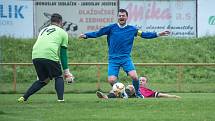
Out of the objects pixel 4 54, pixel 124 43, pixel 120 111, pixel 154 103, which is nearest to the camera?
pixel 120 111

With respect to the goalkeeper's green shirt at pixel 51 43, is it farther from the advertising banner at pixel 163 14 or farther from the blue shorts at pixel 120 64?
the advertising banner at pixel 163 14

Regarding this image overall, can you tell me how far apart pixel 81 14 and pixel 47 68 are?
20578 mm

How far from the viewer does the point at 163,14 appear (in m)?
35.3

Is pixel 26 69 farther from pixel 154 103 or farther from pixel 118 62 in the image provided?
pixel 154 103

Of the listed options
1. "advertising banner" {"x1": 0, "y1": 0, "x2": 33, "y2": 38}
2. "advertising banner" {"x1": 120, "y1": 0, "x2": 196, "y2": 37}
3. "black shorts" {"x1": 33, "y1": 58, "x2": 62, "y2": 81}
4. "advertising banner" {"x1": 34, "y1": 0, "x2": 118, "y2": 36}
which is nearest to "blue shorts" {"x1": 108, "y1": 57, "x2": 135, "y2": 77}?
"black shorts" {"x1": 33, "y1": 58, "x2": 62, "y2": 81}

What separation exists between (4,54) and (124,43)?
698 inches

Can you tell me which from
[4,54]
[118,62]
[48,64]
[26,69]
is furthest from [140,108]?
[4,54]

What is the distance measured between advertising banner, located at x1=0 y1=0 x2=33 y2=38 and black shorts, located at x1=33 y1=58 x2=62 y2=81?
1946 cm

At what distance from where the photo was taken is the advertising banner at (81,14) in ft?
116

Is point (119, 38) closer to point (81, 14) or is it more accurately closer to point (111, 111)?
point (111, 111)

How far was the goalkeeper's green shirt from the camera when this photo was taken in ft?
49.7

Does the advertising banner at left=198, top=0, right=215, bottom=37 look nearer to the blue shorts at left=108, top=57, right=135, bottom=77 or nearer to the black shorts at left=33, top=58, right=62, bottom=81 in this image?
the blue shorts at left=108, top=57, right=135, bottom=77

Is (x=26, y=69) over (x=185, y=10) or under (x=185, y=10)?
under

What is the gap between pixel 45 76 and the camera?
50.3 ft
